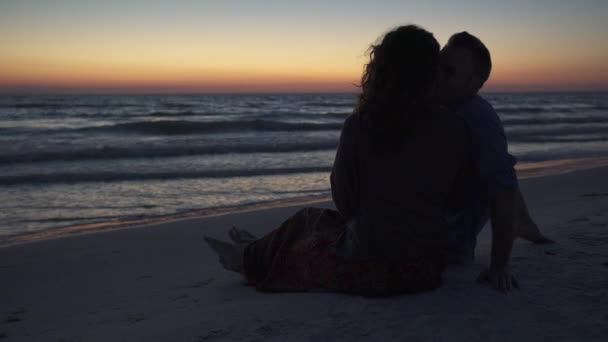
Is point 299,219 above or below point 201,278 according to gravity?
above

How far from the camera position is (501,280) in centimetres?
251

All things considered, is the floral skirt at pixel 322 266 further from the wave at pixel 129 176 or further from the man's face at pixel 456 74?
the wave at pixel 129 176

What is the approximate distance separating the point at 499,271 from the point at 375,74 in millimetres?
1167

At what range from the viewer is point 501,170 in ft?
7.79

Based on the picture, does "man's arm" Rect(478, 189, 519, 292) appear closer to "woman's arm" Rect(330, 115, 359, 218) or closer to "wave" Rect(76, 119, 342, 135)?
"woman's arm" Rect(330, 115, 359, 218)

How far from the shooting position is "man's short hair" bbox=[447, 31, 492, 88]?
8.32 ft

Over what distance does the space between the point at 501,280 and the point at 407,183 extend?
742 millimetres

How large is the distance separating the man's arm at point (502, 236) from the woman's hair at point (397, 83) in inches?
25.0

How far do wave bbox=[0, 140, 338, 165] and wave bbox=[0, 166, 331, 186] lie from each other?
2507 millimetres

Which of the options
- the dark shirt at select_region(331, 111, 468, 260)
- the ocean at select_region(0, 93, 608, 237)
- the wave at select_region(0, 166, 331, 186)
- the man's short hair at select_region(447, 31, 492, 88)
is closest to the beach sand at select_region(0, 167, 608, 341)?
the dark shirt at select_region(331, 111, 468, 260)

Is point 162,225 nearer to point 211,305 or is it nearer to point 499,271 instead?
point 211,305

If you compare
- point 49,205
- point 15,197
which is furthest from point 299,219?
point 15,197

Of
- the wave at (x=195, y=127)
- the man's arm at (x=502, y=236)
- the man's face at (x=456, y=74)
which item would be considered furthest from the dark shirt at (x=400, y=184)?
the wave at (x=195, y=127)

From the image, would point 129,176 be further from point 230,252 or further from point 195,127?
point 195,127
